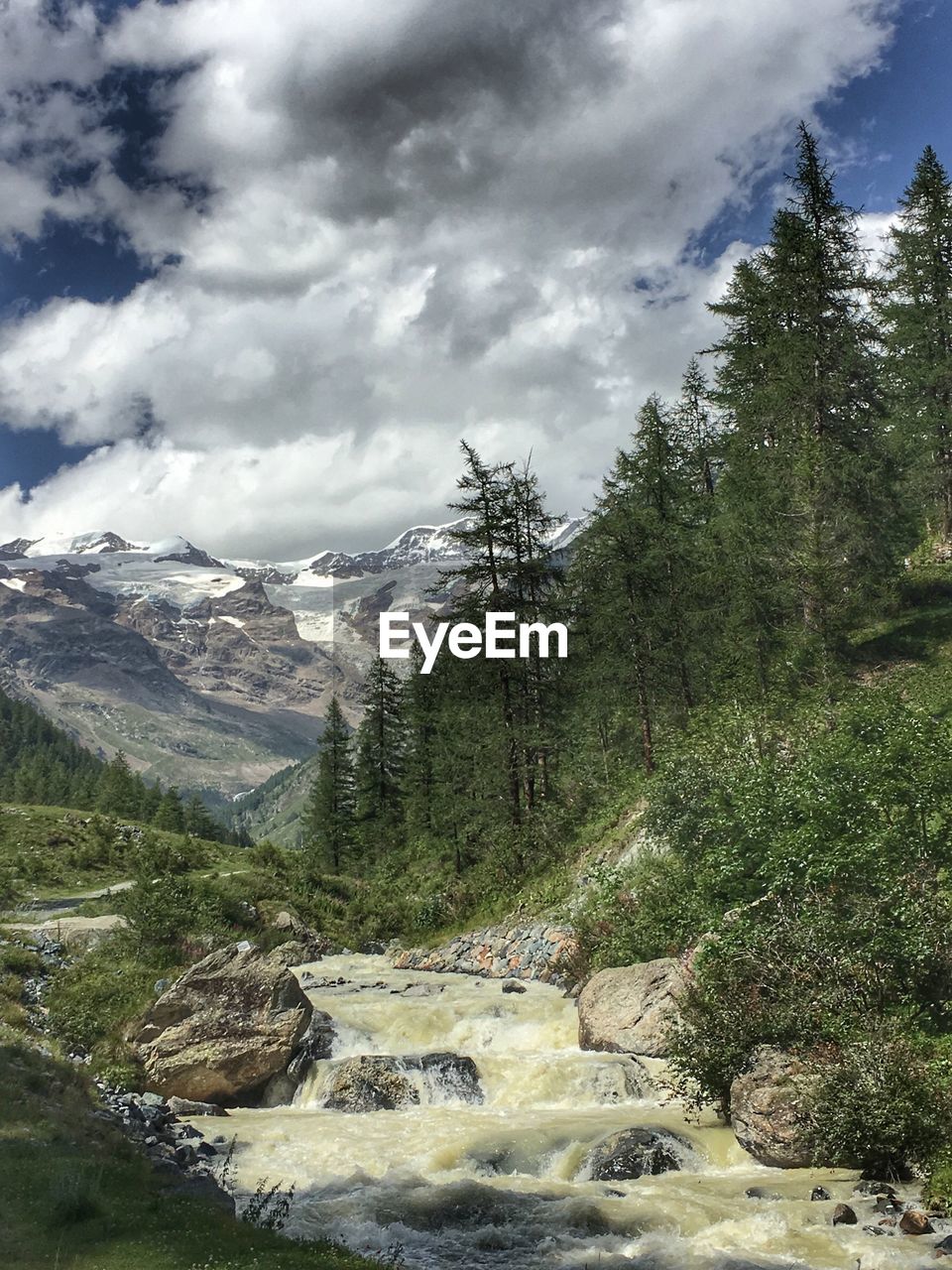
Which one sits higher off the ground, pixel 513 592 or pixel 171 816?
pixel 513 592

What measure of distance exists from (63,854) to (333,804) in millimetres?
24042

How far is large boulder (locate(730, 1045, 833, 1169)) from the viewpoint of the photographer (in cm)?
1393

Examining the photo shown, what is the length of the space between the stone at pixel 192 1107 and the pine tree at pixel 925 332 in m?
41.1

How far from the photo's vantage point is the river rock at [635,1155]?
47.5 feet

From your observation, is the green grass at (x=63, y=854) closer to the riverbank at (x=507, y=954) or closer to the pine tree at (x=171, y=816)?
A: the riverbank at (x=507, y=954)

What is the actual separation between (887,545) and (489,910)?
81.9ft

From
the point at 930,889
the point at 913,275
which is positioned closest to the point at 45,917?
the point at 930,889

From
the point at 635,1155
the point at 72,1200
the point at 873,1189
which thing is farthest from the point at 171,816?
the point at 873,1189

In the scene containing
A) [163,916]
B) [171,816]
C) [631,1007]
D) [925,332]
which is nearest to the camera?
[631,1007]

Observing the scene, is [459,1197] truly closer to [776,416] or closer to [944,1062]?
[944,1062]

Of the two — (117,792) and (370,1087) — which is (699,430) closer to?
(370,1087)

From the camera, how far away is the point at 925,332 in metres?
43.3

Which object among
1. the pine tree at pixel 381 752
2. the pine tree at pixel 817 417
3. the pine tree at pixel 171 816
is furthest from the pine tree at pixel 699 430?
the pine tree at pixel 171 816

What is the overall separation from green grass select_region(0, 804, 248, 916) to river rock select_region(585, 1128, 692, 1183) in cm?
3773
